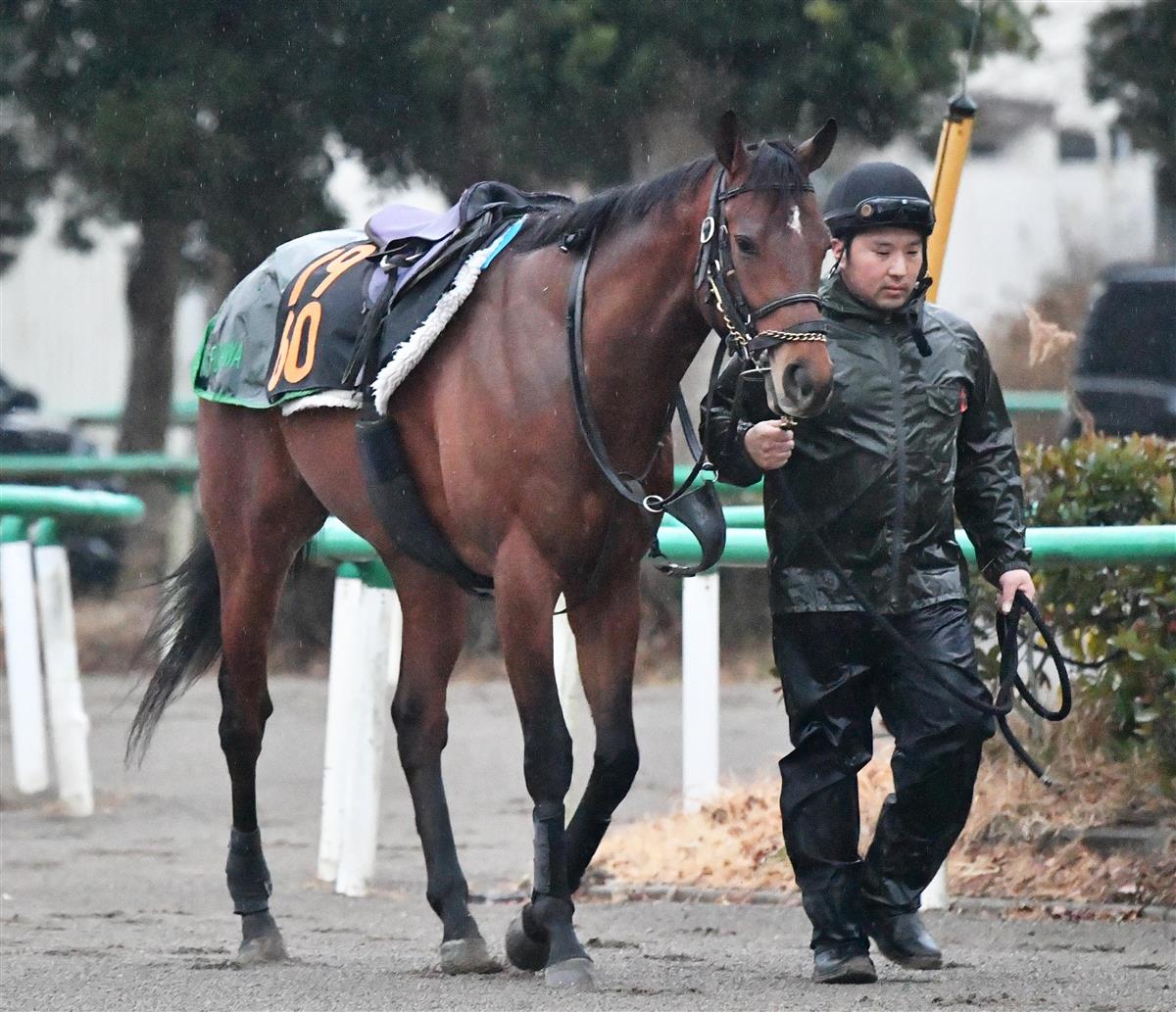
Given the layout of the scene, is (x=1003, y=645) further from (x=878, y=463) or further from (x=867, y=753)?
(x=878, y=463)

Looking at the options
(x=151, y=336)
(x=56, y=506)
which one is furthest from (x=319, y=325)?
(x=151, y=336)

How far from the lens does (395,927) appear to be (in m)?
6.04

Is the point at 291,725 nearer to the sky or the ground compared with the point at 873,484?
nearer to the ground

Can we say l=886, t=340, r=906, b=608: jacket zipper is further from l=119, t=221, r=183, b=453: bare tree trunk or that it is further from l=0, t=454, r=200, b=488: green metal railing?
l=119, t=221, r=183, b=453: bare tree trunk

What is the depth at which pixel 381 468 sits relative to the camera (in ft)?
17.2

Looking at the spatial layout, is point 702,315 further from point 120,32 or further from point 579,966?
point 120,32

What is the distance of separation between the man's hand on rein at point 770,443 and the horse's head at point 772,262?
0.42ft

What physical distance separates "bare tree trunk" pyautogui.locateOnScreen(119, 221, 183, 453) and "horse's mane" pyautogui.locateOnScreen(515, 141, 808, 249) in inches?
313

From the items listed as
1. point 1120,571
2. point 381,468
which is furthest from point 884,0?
point 381,468

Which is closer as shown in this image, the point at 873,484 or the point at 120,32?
the point at 873,484

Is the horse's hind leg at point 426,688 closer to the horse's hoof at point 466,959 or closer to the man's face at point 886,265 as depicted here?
the horse's hoof at point 466,959

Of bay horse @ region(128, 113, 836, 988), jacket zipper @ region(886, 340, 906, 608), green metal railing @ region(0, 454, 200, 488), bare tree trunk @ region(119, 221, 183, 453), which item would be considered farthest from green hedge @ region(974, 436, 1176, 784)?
bare tree trunk @ region(119, 221, 183, 453)

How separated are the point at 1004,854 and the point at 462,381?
7.32ft

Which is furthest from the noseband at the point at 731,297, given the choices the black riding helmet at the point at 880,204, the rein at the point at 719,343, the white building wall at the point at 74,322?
the white building wall at the point at 74,322
